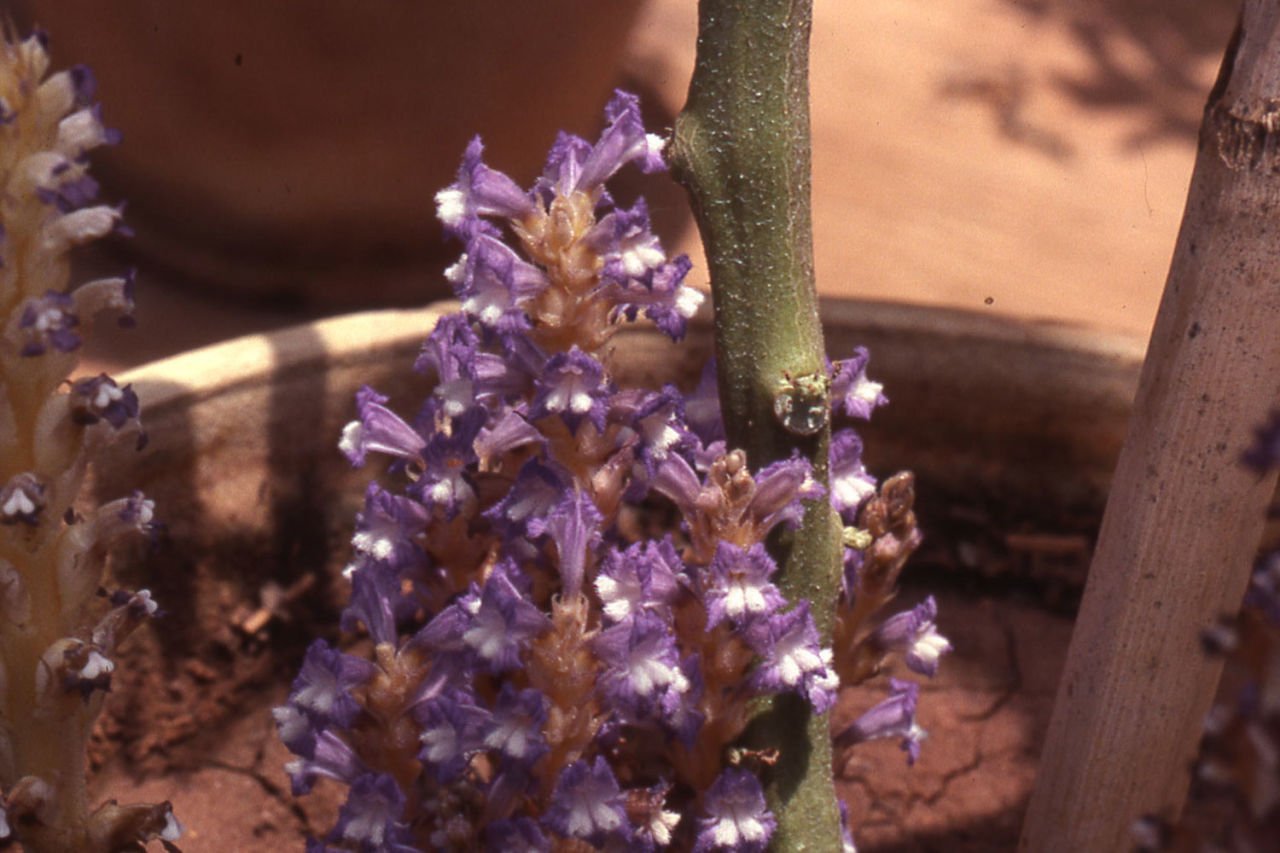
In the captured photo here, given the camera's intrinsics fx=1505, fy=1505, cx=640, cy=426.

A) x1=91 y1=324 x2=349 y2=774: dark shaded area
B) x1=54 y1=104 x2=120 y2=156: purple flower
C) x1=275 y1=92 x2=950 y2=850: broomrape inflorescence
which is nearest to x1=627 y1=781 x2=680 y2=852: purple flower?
x1=275 y1=92 x2=950 y2=850: broomrape inflorescence

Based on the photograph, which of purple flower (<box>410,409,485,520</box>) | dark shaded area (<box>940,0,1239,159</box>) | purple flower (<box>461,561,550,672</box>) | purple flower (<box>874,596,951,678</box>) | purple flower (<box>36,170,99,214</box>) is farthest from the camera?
dark shaded area (<box>940,0,1239,159</box>)

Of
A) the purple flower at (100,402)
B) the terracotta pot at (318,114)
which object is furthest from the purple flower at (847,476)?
the terracotta pot at (318,114)

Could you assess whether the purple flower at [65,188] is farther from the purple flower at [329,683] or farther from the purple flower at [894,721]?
the purple flower at [894,721]

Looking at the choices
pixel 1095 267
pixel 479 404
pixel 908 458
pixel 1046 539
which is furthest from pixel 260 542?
pixel 1095 267

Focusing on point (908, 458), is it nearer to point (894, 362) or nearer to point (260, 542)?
point (894, 362)

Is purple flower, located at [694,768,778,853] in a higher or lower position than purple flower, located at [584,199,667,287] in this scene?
lower

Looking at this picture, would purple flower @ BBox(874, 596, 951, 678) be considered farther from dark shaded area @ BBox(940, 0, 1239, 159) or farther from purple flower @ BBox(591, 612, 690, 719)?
dark shaded area @ BBox(940, 0, 1239, 159)

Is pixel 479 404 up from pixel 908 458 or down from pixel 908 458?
up
